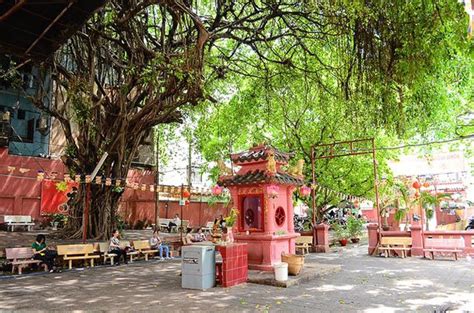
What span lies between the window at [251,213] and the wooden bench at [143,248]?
456 cm

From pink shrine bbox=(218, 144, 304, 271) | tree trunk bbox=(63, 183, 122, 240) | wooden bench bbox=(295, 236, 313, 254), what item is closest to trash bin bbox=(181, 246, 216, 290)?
pink shrine bbox=(218, 144, 304, 271)

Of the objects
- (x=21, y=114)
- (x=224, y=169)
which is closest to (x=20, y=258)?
(x=224, y=169)

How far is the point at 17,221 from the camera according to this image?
18.2 metres

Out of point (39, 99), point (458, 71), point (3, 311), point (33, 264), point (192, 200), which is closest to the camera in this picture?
point (3, 311)

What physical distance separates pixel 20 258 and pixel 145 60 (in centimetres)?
714

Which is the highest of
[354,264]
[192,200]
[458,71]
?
[458,71]

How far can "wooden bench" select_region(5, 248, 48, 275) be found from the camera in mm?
10727

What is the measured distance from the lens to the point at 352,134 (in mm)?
17625

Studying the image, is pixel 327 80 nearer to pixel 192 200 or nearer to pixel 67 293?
pixel 67 293

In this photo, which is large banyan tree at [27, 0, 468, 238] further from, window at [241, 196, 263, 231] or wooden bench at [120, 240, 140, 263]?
window at [241, 196, 263, 231]

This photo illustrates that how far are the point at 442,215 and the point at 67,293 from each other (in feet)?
108

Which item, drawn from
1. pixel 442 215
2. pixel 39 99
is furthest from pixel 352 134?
Answer: pixel 442 215

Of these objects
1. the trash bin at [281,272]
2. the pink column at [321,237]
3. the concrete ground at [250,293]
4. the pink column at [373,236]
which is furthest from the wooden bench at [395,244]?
the trash bin at [281,272]

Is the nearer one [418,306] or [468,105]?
[418,306]
